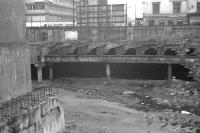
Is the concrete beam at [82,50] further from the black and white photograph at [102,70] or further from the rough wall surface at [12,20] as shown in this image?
the rough wall surface at [12,20]

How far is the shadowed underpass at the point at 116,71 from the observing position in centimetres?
3897

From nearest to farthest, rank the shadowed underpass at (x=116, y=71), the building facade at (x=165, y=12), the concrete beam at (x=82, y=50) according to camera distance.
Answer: the concrete beam at (x=82, y=50) → the shadowed underpass at (x=116, y=71) → the building facade at (x=165, y=12)

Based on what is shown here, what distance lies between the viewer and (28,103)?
14.2 meters

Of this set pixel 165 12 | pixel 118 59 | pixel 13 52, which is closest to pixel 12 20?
pixel 13 52

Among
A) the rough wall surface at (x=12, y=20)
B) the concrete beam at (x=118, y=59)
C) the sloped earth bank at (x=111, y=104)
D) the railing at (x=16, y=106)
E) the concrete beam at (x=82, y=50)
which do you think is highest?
the rough wall surface at (x=12, y=20)

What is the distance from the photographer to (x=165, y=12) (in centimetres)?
5550

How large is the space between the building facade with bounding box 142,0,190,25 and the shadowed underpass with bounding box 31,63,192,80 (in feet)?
61.1

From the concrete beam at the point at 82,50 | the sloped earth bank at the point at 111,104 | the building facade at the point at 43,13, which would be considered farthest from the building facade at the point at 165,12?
the sloped earth bank at the point at 111,104

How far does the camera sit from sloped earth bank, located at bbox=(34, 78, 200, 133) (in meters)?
19.3

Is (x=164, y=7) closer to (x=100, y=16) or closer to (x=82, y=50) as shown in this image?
(x=100, y=16)

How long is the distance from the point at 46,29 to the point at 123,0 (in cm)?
1865

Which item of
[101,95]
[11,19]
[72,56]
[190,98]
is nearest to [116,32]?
[72,56]

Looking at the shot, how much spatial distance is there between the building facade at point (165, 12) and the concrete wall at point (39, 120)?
43.4 m

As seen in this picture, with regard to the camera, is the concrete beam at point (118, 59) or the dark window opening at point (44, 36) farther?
the dark window opening at point (44, 36)
